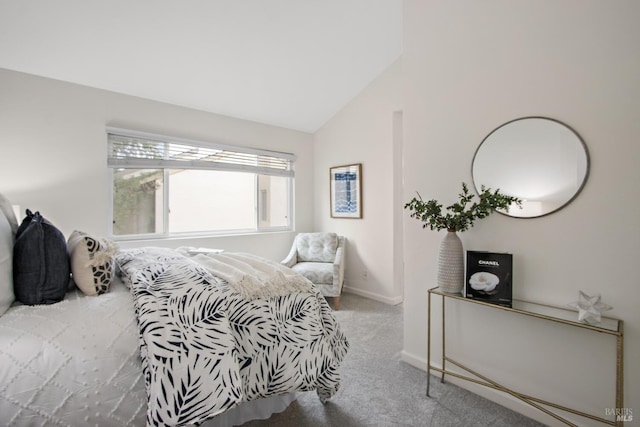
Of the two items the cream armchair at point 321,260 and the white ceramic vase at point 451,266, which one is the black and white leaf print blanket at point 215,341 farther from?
the cream armchair at point 321,260

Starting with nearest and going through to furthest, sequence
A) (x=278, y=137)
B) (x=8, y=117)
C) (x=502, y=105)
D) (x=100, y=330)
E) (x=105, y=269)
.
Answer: (x=100, y=330) < (x=105, y=269) < (x=502, y=105) < (x=8, y=117) < (x=278, y=137)

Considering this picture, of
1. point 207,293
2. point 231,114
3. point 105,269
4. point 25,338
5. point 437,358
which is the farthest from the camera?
point 231,114

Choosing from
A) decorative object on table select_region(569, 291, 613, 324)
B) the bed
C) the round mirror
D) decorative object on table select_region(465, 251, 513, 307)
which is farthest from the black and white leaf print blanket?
the round mirror

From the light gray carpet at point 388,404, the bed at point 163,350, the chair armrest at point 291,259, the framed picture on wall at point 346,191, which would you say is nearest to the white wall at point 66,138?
the chair armrest at point 291,259

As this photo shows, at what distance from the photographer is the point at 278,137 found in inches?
163

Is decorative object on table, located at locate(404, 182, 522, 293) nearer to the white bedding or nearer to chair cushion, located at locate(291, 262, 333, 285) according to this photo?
the white bedding

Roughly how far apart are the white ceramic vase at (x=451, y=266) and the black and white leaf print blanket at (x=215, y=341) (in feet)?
2.39

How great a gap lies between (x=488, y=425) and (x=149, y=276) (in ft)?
6.27

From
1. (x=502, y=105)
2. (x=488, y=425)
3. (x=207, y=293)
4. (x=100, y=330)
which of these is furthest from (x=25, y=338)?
(x=502, y=105)

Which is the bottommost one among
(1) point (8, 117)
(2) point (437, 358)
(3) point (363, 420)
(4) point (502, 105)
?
(3) point (363, 420)

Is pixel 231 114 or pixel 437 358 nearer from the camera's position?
pixel 437 358

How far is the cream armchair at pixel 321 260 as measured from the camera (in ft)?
10.9

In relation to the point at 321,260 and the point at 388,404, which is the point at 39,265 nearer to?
the point at 388,404

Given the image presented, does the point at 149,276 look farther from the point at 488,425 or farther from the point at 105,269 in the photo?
the point at 488,425
